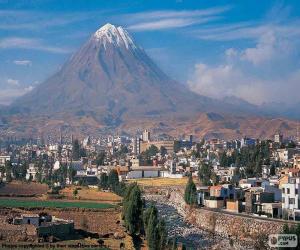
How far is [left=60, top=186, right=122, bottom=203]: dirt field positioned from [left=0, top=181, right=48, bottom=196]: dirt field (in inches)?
82.0

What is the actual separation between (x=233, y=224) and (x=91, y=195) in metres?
25.0

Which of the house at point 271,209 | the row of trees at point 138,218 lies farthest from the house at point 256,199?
the row of trees at point 138,218

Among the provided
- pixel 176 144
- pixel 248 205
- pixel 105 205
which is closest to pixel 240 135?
pixel 176 144

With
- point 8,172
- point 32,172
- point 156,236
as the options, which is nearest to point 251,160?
point 8,172

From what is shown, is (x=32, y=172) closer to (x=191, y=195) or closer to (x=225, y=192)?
(x=191, y=195)

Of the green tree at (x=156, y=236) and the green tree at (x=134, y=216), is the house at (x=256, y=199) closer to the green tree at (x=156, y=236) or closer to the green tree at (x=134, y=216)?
the green tree at (x=134, y=216)

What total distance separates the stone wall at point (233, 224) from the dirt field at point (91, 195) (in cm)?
1398

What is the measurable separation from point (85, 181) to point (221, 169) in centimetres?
1311

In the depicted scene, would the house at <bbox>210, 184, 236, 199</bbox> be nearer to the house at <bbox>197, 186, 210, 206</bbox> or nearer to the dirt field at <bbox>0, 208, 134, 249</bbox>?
the house at <bbox>197, 186, 210, 206</bbox>

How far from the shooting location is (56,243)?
1053 inches

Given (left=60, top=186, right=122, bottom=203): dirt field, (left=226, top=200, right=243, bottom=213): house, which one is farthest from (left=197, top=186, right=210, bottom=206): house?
(left=60, top=186, right=122, bottom=203): dirt field

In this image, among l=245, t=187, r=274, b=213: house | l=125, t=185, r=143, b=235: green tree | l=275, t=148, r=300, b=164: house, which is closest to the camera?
l=125, t=185, r=143, b=235: green tree

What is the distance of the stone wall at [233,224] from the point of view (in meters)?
29.8

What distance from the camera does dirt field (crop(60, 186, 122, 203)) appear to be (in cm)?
5319
